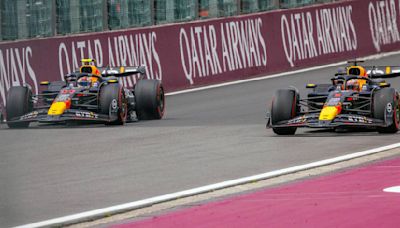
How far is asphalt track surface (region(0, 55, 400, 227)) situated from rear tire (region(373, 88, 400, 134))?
16 centimetres

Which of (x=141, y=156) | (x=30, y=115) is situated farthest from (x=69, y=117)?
(x=141, y=156)

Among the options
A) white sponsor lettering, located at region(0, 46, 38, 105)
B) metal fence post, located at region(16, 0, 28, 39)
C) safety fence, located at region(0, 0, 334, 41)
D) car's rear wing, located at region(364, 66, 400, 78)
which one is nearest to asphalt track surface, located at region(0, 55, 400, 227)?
car's rear wing, located at region(364, 66, 400, 78)

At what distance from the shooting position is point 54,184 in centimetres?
1239

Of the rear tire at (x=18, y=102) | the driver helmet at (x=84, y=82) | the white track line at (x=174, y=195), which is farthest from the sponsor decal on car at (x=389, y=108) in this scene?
the rear tire at (x=18, y=102)

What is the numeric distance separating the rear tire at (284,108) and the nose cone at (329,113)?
0.49 meters

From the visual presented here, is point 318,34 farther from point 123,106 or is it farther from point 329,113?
point 329,113

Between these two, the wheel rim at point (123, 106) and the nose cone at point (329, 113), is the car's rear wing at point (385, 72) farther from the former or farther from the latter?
the wheel rim at point (123, 106)

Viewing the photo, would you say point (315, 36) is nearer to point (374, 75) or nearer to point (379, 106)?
point (374, 75)

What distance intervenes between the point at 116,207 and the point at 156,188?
4.43 ft

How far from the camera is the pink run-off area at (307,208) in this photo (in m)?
9.38

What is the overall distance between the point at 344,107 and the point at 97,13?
34.4ft

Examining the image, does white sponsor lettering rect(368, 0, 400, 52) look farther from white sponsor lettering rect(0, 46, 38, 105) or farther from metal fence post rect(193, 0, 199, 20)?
white sponsor lettering rect(0, 46, 38, 105)

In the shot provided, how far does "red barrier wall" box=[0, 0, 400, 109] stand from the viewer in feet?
78.1

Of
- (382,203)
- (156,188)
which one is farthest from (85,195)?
(382,203)
